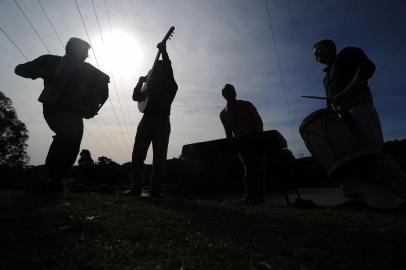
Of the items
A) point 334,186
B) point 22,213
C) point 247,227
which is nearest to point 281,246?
point 247,227

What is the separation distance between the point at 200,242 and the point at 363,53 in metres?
3.07

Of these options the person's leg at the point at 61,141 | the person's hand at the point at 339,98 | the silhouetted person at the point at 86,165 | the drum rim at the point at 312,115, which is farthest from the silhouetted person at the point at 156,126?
the silhouetted person at the point at 86,165

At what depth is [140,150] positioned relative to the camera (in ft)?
13.5

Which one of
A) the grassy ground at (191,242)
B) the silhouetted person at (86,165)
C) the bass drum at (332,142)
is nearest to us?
the grassy ground at (191,242)

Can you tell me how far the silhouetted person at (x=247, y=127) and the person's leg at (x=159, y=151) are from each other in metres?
1.11

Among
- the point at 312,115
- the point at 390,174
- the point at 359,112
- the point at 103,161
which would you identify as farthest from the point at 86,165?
the point at 390,174

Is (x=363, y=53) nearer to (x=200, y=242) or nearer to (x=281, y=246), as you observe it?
(x=281, y=246)

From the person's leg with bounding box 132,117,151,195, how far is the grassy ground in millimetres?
2063

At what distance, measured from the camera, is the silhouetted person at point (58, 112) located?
3.56 meters

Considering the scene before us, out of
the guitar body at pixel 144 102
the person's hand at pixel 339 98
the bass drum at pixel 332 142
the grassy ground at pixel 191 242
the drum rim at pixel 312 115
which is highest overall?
the guitar body at pixel 144 102

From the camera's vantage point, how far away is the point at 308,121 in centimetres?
320

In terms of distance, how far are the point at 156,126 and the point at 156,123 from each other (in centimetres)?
5

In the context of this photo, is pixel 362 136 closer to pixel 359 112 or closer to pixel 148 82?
pixel 359 112

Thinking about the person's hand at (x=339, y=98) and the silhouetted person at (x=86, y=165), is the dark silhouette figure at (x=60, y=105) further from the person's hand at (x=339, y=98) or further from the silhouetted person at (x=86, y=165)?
the silhouetted person at (x=86, y=165)
